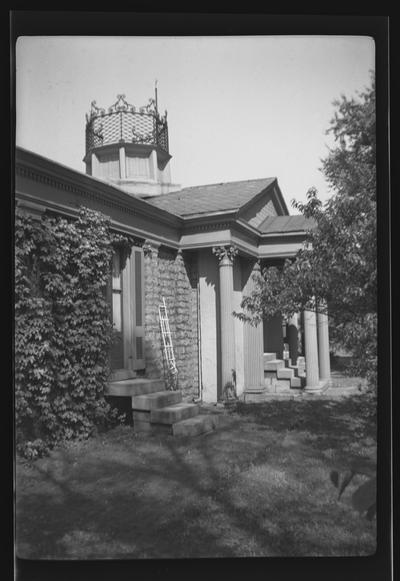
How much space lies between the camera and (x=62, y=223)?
601 centimetres

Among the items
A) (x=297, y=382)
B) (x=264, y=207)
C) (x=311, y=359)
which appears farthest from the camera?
(x=297, y=382)

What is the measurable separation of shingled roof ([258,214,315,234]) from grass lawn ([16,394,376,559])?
4605 millimetres

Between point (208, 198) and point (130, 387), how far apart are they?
410cm

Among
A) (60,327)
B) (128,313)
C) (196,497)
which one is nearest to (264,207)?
(128,313)

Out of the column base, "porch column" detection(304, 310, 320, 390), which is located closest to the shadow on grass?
the column base

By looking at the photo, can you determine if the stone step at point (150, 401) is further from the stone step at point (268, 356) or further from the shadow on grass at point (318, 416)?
the stone step at point (268, 356)

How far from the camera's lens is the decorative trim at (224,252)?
8883 millimetres

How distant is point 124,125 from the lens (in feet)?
25.2

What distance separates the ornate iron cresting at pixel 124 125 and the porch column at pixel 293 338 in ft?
19.7

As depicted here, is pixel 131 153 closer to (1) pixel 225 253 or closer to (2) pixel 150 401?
(1) pixel 225 253

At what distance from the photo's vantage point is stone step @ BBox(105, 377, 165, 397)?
6734mm

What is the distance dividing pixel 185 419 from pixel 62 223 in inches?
128
